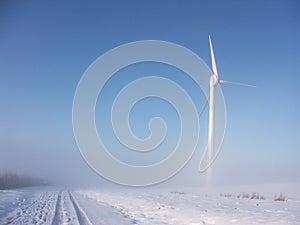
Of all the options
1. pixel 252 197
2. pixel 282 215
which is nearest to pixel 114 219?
pixel 282 215

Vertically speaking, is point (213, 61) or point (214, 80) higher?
point (213, 61)

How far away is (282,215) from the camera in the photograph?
1309 cm

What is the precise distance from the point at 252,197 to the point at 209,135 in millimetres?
5957

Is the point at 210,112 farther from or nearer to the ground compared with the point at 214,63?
nearer to the ground

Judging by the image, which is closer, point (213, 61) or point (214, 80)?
point (213, 61)

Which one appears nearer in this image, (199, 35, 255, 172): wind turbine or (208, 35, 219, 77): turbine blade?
(199, 35, 255, 172): wind turbine

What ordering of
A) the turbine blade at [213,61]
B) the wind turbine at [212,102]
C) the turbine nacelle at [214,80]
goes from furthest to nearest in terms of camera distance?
the turbine nacelle at [214,80] → the turbine blade at [213,61] → the wind turbine at [212,102]

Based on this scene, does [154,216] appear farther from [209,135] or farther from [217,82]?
[217,82]

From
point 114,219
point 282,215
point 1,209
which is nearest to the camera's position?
point 114,219

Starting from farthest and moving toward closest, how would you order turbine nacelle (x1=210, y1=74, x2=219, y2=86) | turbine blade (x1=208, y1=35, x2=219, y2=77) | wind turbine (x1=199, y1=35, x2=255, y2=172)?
1. turbine nacelle (x1=210, y1=74, x2=219, y2=86)
2. turbine blade (x1=208, y1=35, x2=219, y2=77)
3. wind turbine (x1=199, y1=35, x2=255, y2=172)

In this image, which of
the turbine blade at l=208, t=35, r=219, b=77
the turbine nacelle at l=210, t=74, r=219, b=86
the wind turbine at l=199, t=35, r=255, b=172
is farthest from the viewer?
the turbine nacelle at l=210, t=74, r=219, b=86

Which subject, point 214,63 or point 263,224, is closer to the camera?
point 263,224

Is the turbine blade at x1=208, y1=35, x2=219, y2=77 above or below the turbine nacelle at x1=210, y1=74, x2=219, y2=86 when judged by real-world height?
above

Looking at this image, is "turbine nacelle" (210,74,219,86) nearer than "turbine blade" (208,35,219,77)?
No
